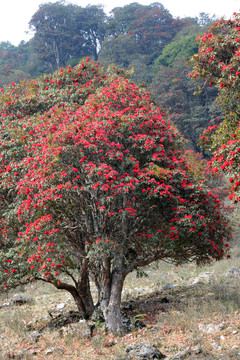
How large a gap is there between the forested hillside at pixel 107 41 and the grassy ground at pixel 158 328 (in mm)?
28092

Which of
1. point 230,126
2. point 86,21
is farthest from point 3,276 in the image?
point 86,21

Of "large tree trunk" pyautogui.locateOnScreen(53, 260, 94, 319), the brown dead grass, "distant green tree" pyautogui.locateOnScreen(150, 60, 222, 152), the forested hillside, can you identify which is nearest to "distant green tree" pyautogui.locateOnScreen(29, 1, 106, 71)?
the forested hillside

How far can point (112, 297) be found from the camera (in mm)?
8172

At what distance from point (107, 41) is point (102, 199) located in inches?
1568

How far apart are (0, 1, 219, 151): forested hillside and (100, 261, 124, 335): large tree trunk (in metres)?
29.5

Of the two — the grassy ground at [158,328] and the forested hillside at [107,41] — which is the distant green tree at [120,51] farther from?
the grassy ground at [158,328]

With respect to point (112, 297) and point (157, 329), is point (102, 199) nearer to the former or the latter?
point (112, 297)

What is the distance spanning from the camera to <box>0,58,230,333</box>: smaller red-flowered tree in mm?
7395

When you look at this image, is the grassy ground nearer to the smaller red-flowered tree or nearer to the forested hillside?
the smaller red-flowered tree

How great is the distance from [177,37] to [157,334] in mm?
42098

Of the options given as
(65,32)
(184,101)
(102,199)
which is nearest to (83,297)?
(102,199)

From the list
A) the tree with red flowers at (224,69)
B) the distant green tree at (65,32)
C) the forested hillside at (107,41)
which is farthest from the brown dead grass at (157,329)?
the distant green tree at (65,32)

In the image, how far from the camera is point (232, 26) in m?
8.20

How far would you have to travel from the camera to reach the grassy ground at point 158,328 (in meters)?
6.22
